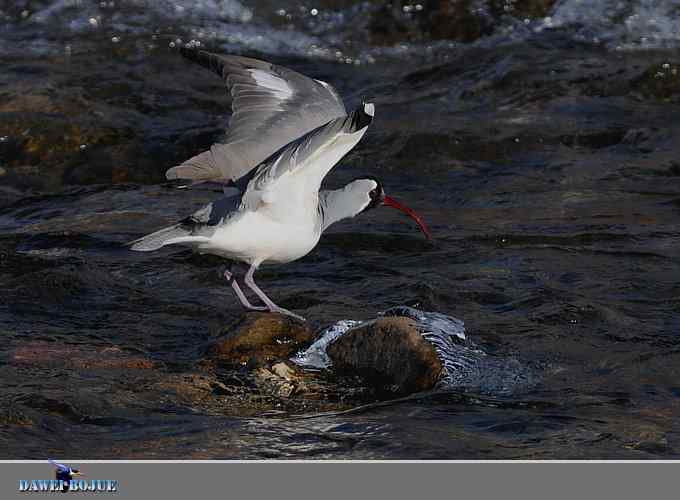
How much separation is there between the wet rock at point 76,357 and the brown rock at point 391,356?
1156 millimetres

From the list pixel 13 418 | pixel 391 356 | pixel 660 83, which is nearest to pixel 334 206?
pixel 391 356

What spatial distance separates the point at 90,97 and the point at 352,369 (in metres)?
6.46

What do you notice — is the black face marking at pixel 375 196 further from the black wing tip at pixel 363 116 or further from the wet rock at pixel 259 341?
the black wing tip at pixel 363 116

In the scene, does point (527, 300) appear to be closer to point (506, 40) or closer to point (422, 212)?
point (422, 212)

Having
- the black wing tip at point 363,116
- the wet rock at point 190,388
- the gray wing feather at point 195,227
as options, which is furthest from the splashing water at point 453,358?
the black wing tip at point 363,116

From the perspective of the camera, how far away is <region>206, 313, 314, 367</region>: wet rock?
709 centimetres

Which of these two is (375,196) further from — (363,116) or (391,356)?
(363,116)

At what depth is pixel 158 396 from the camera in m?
6.49

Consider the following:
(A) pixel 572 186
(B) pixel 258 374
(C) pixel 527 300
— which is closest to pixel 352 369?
(B) pixel 258 374

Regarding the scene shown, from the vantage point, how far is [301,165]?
6973 mm

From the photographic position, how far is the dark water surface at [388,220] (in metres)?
6.15

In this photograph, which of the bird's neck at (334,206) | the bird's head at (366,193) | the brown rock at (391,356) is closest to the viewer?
the brown rock at (391,356)
